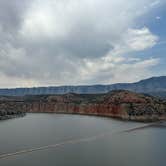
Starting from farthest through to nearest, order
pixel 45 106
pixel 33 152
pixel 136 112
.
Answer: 1. pixel 45 106
2. pixel 136 112
3. pixel 33 152

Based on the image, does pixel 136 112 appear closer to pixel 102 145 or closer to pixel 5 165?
pixel 102 145

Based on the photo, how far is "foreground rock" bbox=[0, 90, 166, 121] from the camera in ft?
346

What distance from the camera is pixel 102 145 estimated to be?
150ft

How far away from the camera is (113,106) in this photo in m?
128

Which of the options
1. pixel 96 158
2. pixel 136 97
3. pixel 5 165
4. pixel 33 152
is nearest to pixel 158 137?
pixel 96 158

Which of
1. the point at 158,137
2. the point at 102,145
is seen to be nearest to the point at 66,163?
the point at 102,145

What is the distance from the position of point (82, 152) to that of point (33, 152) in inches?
278

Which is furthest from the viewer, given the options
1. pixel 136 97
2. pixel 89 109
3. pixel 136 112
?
pixel 89 109

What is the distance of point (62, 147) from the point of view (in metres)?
43.8

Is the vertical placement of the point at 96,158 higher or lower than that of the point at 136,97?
lower

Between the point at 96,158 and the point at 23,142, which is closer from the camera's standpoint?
the point at 96,158

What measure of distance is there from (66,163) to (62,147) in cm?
1062

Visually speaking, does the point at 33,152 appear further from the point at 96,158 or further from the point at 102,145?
the point at 102,145

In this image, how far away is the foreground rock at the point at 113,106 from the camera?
346ft
